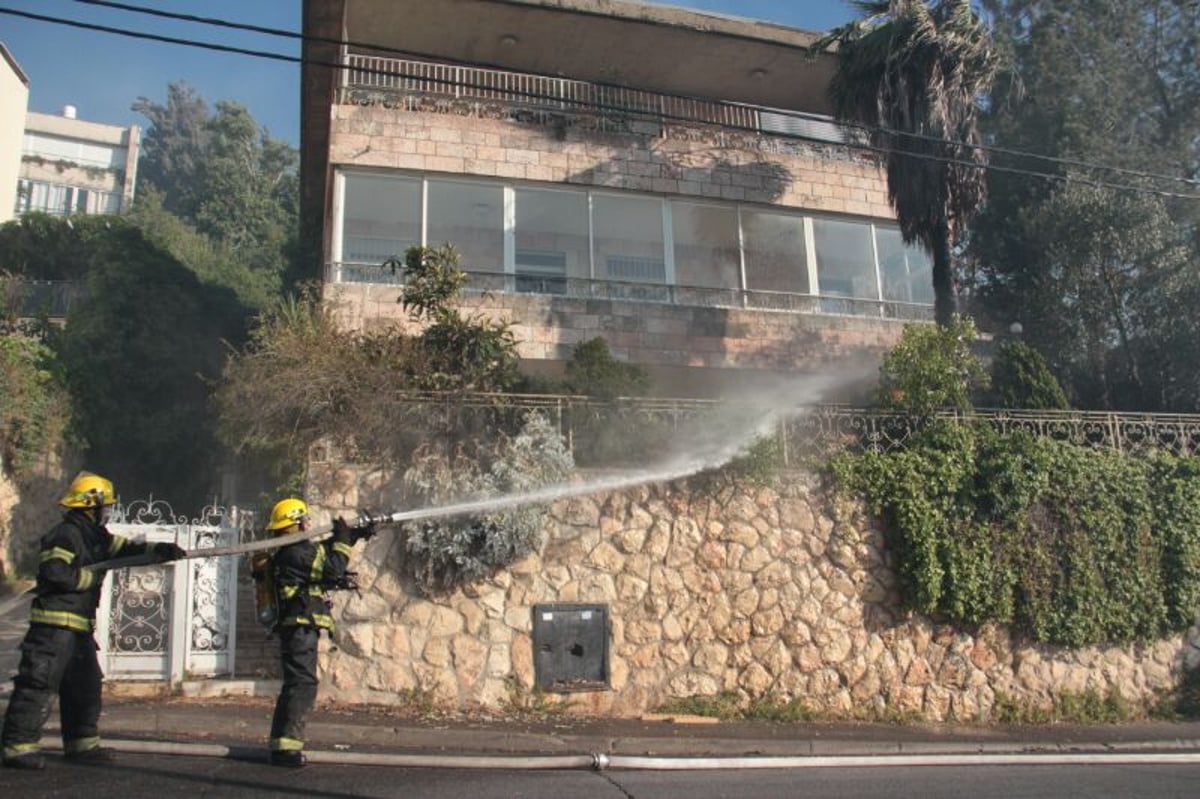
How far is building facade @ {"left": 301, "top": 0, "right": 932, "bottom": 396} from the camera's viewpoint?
1538 centimetres

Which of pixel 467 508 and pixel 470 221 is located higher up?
pixel 470 221

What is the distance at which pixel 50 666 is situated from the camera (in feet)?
18.9

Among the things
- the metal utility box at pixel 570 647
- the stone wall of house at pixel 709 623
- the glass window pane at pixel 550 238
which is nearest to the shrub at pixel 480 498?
the stone wall of house at pixel 709 623

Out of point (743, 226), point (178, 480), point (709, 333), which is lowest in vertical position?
point (178, 480)

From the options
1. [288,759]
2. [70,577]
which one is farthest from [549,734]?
[70,577]

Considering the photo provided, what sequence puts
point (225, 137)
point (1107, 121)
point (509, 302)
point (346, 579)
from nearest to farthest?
point (346, 579) < point (509, 302) < point (1107, 121) < point (225, 137)

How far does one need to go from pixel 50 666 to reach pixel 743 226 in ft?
46.0

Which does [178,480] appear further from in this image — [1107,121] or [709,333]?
[1107,121]

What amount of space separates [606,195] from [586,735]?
1063cm

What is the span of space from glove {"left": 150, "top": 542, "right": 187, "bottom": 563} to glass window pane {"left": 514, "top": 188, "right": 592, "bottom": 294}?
10.0m

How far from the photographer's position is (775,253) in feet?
57.1

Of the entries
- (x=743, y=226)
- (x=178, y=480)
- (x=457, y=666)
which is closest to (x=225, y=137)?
(x=178, y=480)

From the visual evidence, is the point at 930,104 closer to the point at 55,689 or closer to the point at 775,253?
the point at 775,253

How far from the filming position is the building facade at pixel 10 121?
23.6m
